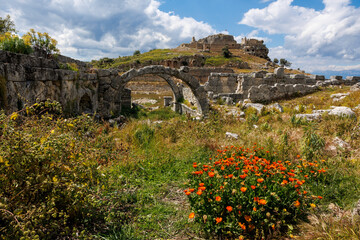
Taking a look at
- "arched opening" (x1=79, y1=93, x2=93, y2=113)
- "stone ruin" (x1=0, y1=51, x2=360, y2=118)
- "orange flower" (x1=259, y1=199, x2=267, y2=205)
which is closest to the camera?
"orange flower" (x1=259, y1=199, x2=267, y2=205)

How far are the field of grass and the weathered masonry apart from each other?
709mm

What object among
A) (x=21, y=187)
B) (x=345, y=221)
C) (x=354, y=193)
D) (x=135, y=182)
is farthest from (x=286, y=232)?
(x=21, y=187)

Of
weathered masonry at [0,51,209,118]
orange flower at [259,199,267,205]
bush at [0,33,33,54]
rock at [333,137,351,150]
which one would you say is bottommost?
rock at [333,137,351,150]

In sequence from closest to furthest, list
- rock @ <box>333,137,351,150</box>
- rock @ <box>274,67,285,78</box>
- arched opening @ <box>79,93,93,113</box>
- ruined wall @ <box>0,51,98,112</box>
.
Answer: ruined wall @ <box>0,51,98,112</box>
rock @ <box>333,137,351,150</box>
arched opening @ <box>79,93,93,113</box>
rock @ <box>274,67,285,78</box>

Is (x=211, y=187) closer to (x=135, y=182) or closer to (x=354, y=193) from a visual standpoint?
(x=135, y=182)

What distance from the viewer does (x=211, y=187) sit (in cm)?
276

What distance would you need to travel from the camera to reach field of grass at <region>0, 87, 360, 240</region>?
199 centimetres

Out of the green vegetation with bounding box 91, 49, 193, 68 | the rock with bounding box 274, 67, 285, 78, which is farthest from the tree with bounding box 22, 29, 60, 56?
the green vegetation with bounding box 91, 49, 193, 68

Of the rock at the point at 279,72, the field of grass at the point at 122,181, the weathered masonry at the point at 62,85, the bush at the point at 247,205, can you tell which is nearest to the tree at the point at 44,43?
the weathered masonry at the point at 62,85

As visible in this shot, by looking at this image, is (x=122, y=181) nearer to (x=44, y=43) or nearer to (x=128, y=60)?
(x=44, y=43)

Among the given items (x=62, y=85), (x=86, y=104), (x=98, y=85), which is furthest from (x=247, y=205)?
(x=98, y=85)

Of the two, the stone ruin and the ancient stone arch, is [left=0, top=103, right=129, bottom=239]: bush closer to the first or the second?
the stone ruin

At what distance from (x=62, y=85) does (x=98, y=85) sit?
12.8 ft

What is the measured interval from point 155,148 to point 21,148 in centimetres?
345
